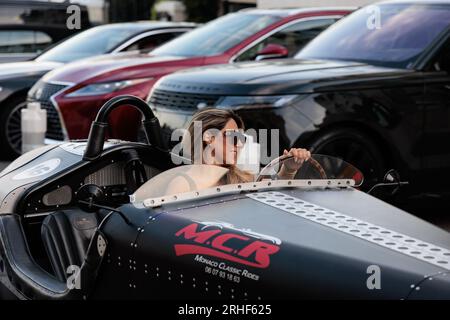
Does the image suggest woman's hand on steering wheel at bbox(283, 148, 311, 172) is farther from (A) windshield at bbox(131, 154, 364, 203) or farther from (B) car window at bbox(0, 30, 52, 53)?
(B) car window at bbox(0, 30, 52, 53)

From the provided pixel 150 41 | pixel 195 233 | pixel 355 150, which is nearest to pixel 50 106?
pixel 150 41

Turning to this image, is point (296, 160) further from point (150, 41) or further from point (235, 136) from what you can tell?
point (150, 41)

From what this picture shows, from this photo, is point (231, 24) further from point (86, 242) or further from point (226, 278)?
point (226, 278)

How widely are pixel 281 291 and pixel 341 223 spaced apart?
0.45 m

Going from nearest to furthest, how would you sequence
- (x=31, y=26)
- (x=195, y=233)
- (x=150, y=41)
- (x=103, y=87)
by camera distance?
1. (x=195, y=233)
2. (x=103, y=87)
3. (x=150, y=41)
4. (x=31, y=26)

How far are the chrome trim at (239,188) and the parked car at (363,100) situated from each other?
249 centimetres

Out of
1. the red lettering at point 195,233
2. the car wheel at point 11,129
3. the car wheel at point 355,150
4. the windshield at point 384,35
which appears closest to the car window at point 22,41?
the car wheel at point 11,129

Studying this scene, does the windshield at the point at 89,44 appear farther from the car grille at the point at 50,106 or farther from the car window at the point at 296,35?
the car window at the point at 296,35

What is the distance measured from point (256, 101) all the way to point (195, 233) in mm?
3194

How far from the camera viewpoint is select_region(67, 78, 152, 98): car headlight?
340 inches

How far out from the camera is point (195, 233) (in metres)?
A: 3.16

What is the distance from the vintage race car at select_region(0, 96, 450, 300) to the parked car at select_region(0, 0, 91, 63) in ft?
30.8

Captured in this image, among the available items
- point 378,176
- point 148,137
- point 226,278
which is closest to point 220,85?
point 378,176

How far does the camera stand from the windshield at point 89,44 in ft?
36.1
